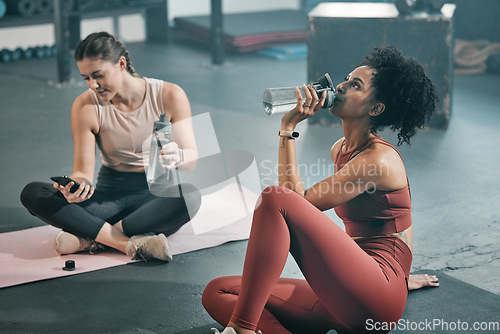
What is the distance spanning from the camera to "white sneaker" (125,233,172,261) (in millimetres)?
2689

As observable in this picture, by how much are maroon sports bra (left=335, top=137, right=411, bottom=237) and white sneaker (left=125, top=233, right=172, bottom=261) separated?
3.03 ft

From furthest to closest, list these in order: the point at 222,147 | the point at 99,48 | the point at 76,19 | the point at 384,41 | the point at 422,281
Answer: the point at 76,19 → the point at 384,41 → the point at 222,147 → the point at 99,48 → the point at 422,281

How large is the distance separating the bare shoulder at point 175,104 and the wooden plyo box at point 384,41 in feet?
7.05

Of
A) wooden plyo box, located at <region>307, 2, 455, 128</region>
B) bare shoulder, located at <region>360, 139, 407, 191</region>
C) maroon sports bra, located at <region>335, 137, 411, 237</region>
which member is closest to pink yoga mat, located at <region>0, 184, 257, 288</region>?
maroon sports bra, located at <region>335, 137, 411, 237</region>

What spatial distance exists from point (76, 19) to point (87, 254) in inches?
195

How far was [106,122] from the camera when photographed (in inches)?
108

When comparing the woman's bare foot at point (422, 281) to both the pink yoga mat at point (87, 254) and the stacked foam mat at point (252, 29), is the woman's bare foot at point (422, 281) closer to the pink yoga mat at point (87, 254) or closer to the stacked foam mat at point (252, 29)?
the pink yoga mat at point (87, 254)

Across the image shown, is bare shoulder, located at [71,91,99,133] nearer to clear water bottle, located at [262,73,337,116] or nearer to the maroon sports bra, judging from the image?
clear water bottle, located at [262,73,337,116]

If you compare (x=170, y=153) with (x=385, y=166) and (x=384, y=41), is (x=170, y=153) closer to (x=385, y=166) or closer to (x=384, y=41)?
(x=385, y=166)

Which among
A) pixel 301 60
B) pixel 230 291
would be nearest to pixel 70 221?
pixel 230 291

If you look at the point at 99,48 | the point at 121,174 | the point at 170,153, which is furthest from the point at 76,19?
the point at 170,153

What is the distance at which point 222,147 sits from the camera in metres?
4.29

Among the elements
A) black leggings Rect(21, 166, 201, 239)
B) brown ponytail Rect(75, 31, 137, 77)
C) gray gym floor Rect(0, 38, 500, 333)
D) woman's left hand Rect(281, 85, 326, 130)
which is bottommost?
gray gym floor Rect(0, 38, 500, 333)

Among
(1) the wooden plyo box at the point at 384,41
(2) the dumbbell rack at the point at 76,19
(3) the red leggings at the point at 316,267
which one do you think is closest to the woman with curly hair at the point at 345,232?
(3) the red leggings at the point at 316,267
